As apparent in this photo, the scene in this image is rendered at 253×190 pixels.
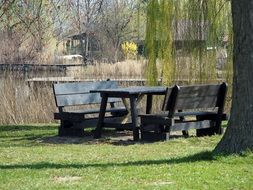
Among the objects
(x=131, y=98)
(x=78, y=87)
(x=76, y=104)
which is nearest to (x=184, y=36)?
(x=78, y=87)

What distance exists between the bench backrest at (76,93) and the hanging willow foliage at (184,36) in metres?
3.60

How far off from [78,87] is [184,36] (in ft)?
16.6

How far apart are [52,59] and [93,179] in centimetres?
3023

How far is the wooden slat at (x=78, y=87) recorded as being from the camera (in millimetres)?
12094

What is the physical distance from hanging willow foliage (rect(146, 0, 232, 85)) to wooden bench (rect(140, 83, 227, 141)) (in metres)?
4.61

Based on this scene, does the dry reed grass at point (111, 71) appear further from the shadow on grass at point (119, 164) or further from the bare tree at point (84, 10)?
the shadow on grass at point (119, 164)

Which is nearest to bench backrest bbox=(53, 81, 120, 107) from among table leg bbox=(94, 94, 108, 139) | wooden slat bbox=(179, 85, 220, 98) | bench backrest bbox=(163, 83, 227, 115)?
table leg bbox=(94, 94, 108, 139)

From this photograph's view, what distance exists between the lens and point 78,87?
12.5m

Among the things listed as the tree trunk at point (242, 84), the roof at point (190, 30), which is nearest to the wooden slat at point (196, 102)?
the tree trunk at point (242, 84)

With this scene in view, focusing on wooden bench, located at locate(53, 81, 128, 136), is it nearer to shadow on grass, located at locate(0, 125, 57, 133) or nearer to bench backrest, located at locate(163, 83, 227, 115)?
shadow on grass, located at locate(0, 125, 57, 133)

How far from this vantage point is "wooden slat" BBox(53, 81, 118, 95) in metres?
12.1

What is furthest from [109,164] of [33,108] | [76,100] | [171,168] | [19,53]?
[19,53]

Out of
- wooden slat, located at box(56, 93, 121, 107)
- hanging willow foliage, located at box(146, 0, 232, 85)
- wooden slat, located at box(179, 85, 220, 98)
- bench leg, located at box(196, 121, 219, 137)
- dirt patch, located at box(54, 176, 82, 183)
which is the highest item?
hanging willow foliage, located at box(146, 0, 232, 85)

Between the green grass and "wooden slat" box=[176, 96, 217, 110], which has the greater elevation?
"wooden slat" box=[176, 96, 217, 110]
